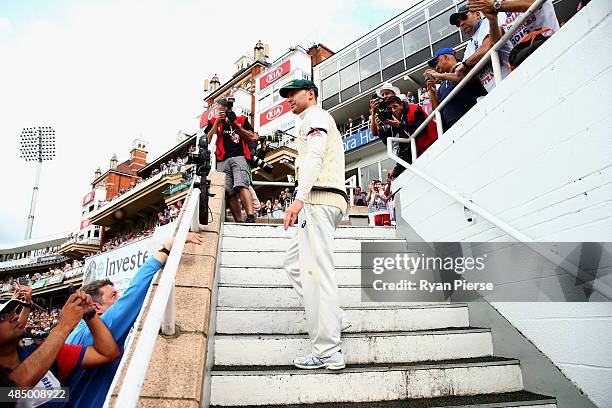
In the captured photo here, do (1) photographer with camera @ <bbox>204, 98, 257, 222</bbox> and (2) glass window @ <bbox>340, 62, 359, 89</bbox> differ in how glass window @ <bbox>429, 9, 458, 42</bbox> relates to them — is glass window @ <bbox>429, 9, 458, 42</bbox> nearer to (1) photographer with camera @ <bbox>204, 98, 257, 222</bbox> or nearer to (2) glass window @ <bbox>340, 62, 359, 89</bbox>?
(2) glass window @ <bbox>340, 62, 359, 89</bbox>

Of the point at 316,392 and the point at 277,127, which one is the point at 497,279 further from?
the point at 277,127

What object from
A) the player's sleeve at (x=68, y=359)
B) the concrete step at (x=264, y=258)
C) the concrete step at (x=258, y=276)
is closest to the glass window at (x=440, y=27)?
the concrete step at (x=264, y=258)

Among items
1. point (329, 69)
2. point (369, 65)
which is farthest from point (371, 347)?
point (329, 69)

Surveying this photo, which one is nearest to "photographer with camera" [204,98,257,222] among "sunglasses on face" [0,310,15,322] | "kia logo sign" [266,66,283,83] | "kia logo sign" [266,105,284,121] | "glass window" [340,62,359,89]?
"sunglasses on face" [0,310,15,322]

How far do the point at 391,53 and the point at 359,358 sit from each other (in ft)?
55.2

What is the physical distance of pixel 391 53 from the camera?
661 inches

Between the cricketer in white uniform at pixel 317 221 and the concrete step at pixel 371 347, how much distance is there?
165 millimetres

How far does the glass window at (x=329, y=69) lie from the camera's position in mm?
19572

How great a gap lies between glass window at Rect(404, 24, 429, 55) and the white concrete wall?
14.2 meters

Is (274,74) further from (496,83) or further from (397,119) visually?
(496,83)

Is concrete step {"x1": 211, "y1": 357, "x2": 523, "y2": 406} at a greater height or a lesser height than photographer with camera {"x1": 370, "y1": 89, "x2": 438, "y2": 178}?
lesser

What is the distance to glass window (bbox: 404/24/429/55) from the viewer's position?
15414mm

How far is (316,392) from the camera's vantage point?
207 centimetres

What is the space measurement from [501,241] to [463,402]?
4.09ft
